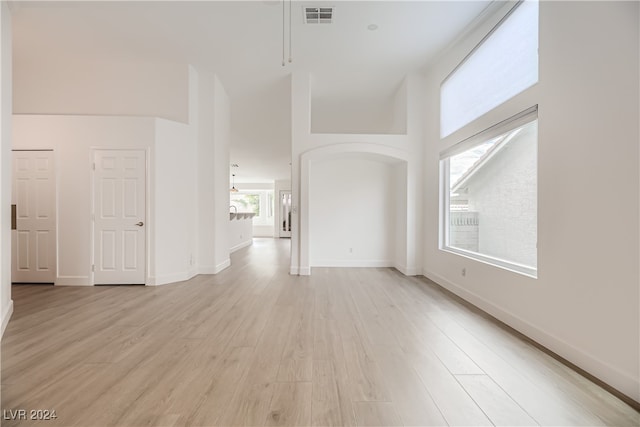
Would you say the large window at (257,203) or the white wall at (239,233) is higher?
the large window at (257,203)

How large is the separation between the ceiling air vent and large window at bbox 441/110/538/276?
238 centimetres

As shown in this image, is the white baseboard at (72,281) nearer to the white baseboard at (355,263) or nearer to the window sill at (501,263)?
the white baseboard at (355,263)

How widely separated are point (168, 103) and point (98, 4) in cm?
152

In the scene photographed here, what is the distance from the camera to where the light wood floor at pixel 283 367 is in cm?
159

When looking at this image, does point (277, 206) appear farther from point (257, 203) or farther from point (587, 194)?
point (587, 194)

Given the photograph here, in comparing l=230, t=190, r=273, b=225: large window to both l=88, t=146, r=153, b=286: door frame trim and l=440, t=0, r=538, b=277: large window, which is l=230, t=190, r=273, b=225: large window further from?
l=440, t=0, r=538, b=277: large window

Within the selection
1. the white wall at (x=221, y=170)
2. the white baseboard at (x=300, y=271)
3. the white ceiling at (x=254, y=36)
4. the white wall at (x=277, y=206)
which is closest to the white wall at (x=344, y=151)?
the white baseboard at (x=300, y=271)

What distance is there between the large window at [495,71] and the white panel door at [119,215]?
15.6ft

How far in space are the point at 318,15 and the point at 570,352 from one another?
424cm

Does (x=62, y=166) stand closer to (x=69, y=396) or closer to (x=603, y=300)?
(x=69, y=396)

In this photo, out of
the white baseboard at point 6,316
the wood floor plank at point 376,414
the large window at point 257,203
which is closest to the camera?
the wood floor plank at point 376,414

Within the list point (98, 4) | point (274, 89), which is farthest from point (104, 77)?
point (274, 89)

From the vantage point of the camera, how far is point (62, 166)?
4.40 meters

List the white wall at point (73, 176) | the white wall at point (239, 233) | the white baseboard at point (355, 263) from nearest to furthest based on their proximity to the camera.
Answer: the white wall at point (73, 176)
the white baseboard at point (355, 263)
the white wall at point (239, 233)
